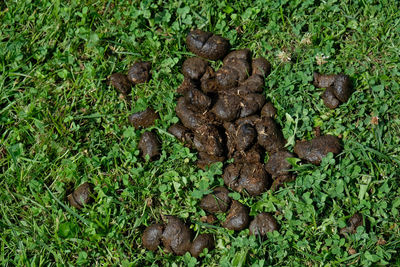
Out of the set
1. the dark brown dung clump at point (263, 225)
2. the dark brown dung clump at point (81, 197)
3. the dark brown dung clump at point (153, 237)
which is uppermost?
the dark brown dung clump at point (263, 225)

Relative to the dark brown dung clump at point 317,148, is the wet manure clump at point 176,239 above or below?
below

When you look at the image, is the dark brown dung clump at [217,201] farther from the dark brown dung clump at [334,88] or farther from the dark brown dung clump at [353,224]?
the dark brown dung clump at [334,88]

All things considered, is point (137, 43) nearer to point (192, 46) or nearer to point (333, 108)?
point (192, 46)

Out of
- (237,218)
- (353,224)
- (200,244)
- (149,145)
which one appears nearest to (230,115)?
(149,145)

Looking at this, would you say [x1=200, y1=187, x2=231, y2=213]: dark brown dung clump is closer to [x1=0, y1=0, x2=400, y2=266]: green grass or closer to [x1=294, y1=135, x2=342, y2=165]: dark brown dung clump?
[x1=0, y1=0, x2=400, y2=266]: green grass

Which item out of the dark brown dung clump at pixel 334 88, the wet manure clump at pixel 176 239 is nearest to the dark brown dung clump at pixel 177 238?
the wet manure clump at pixel 176 239

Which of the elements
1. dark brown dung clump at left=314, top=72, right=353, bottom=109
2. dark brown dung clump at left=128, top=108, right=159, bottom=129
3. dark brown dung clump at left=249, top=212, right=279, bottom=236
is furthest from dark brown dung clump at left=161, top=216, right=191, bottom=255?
dark brown dung clump at left=314, top=72, right=353, bottom=109

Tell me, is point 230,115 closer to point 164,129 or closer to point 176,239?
point 164,129

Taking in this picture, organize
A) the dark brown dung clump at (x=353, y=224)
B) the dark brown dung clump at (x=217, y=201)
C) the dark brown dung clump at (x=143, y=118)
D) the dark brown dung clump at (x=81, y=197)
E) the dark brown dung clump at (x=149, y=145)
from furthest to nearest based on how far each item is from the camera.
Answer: the dark brown dung clump at (x=143, y=118)
the dark brown dung clump at (x=149, y=145)
the dark brown dung clump at (x=81, y=197)
the dark brown dung clump at (x=217, y=201)
the dark brown dung clump at (x=353, y=224)
